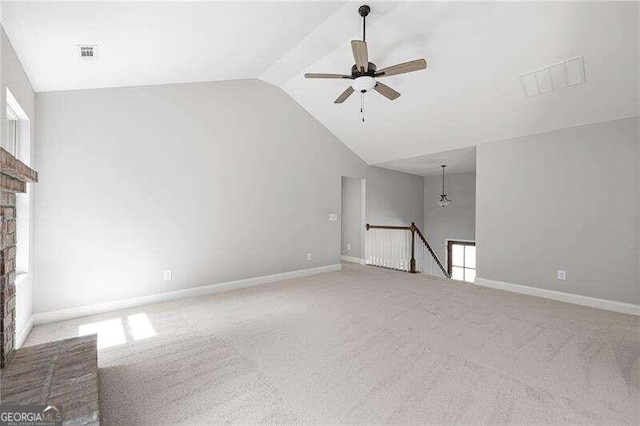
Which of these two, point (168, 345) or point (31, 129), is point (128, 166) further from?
point (168, 345)

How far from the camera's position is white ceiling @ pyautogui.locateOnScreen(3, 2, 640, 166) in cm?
240

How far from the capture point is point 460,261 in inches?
365

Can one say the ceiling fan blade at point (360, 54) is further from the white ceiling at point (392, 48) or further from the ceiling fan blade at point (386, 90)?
the white ceiling at point (392, 48)

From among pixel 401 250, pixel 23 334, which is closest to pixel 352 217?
pixel 401 250

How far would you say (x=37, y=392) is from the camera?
4.95 ft

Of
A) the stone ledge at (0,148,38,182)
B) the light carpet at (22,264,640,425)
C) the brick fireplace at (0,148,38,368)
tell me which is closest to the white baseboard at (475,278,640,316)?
the light carpet at (22,264,640,425)

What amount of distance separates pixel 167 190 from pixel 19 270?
66.1 inches

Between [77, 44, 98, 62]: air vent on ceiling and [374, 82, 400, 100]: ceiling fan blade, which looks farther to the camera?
[374, 82, 400, 100]: ceiling fan blade

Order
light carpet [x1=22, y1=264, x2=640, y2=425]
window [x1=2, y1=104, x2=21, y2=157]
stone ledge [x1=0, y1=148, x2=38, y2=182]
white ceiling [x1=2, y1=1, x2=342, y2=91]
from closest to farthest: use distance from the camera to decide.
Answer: stone ledge [x1=0, y1=148, x2=38, y2=182], light carpet [x1=22, y1=264, x2=640, y2=425], white ceiling [x1=2, y1=1, x2=342, y2=91], window [x1=2, y1=104, x2=21, y2=157]

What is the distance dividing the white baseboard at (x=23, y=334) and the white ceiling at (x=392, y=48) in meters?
2.48

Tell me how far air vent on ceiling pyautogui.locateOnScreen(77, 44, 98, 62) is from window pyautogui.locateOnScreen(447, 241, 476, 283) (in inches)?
353

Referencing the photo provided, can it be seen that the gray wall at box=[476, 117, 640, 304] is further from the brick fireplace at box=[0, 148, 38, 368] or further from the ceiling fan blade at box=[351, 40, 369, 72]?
the brick fireplace at box=[0, 148, 38, 368]

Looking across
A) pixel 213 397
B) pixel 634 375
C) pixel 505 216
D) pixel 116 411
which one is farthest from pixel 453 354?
pixel 505 216

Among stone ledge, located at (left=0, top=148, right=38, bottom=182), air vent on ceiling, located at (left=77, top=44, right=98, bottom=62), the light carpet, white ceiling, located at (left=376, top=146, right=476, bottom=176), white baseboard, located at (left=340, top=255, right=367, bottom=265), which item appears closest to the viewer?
stone ledge, located at (left=0, top=148, right=38, bottom=182)
